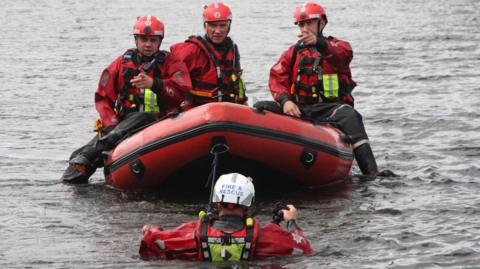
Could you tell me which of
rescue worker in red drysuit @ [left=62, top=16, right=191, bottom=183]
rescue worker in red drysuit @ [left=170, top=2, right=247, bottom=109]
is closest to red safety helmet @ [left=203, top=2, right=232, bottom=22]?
rescue worker in red drysuit @ [left=170, top=2, right=247, bottom=109]

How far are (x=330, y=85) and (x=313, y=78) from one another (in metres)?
0.18

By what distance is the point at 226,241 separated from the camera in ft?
23.3

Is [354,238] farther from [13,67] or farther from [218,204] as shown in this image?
[13,67]

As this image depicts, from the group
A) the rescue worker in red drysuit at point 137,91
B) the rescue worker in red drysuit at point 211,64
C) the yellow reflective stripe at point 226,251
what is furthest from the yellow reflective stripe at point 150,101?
the yellow reflective stripe at point 226,251

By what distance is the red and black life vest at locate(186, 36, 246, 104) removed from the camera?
33.0 ft

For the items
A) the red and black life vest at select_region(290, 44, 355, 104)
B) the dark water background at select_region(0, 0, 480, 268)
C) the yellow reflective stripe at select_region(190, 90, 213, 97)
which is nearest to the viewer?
the dark water background at select_region(0, 0, 480, 268)

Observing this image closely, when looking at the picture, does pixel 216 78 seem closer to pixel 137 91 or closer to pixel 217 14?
pixel 217 14

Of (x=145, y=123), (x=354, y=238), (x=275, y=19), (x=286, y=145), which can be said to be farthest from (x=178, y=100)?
(x=275, y=19)

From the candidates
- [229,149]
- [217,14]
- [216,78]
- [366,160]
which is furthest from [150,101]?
[366,160]

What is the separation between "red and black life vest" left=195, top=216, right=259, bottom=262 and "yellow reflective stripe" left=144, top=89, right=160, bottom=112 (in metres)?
2.96

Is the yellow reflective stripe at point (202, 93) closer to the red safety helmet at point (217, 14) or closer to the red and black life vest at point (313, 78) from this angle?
the red safety helmet at point (217, 14)

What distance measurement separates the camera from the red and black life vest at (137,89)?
32.8 ft

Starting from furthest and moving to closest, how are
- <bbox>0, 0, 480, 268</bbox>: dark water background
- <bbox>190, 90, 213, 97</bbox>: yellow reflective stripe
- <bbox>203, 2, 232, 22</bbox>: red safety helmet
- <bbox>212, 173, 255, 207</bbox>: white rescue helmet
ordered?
<bbox>190, 90, 213, 97</bbox>: yellow reflective stripe
<bbox>203, 2, 232, 22</bbox>: red safety helmet
<bbox>0, 0, 480, 268</bbox>: dark water background
<bbox>212, 173, 255, 207</bbox>: white rescue helmet

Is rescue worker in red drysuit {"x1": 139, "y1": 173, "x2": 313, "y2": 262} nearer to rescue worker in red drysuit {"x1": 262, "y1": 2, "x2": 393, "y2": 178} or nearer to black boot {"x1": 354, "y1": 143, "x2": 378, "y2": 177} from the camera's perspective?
rescue worker in red drysuit {"x1": 262, "y1": 2, "x2": 393, "y2": 178}
